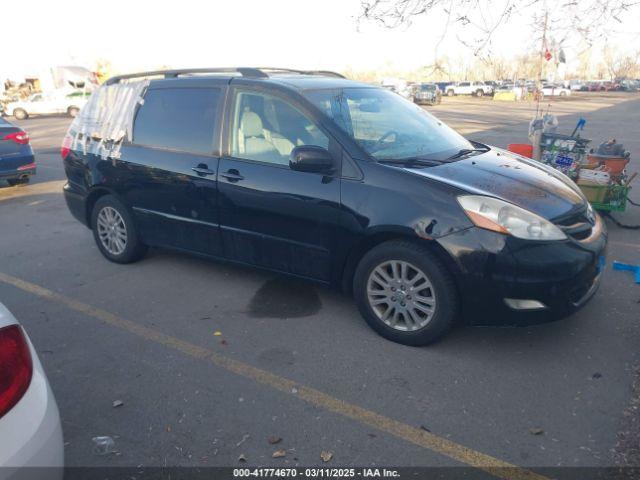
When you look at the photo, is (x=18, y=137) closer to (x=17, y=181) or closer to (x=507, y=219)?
(x=17, y=181)

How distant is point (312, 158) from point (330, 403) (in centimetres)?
168

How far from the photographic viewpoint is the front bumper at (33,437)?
1.73 meters

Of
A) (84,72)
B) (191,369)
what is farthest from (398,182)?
(84,72)

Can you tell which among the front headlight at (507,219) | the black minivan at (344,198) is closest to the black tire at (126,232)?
the black minivan at (344,198)

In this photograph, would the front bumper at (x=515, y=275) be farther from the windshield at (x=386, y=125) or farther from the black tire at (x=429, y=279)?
the windshield at (x=386, y=125)

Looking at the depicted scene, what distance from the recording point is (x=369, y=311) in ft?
12.3

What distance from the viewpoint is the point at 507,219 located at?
10.6ft

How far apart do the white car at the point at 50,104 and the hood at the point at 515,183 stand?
106ft

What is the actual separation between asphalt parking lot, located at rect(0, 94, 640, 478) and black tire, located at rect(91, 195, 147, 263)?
277 millimetres

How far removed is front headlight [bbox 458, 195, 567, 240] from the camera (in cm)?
321

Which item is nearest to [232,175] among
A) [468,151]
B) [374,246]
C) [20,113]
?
[374,246]

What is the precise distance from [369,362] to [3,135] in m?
8.90

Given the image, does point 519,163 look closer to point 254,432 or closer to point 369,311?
point 369,311

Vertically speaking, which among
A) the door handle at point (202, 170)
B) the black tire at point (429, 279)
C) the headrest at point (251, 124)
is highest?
the headrest at point (251, 124)
